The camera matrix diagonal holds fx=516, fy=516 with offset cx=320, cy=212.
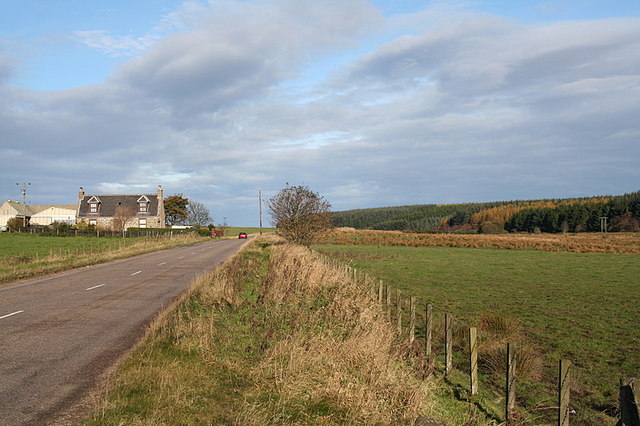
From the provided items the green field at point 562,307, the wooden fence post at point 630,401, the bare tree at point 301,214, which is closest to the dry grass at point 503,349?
the green field at point 562,307

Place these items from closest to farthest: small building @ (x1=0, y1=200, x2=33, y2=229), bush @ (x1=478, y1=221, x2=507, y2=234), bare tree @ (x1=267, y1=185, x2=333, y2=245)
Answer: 1. bare tree @ (x1=267, y1=185, x2=333, y2=245)
2. small building @ (x1=0, y1=200, x2=33, y2=229)
3. bush @ (x1=478, y1=221, x2=507, y2=234)

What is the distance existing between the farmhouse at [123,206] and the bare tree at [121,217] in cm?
235

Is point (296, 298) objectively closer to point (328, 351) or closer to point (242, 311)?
point (242, 311)

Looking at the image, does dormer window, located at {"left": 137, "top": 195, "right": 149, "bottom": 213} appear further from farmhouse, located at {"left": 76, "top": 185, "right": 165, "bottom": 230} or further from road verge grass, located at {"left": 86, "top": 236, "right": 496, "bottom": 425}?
road verge grass, located at {"left": 86, "top": 236, "right": 496, "bottom": 425}

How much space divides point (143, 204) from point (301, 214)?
200 feet


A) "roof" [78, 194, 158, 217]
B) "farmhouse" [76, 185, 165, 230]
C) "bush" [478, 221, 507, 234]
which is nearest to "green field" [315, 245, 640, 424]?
"farmhouse" [76, 185, 165, 230]

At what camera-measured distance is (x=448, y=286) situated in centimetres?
2517

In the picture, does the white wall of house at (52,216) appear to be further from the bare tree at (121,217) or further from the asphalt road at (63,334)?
the asphalt road at (63,334)

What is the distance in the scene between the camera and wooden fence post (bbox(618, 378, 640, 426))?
5136 mm

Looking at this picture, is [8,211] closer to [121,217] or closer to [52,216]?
[52,216]

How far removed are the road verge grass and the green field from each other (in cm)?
252

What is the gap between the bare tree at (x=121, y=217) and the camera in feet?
254

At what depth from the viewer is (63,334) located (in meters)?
10.7

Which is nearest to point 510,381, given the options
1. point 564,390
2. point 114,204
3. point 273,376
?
point 564,390
